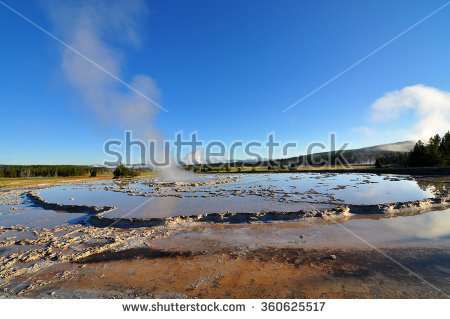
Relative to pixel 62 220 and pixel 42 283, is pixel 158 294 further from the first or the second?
pixel 62 220

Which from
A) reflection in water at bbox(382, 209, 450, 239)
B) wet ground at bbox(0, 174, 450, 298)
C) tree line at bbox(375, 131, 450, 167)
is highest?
tree line at bbox(375, 131, 450, 167)

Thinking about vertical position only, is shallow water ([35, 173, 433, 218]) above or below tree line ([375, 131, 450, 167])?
below

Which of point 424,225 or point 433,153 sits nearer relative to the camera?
point 424,225

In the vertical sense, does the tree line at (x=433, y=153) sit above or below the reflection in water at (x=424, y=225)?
above

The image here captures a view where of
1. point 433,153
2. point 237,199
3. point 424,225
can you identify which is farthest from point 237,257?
point 433,153

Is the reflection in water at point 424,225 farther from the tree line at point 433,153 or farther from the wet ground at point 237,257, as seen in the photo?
the tree line at point 433,153

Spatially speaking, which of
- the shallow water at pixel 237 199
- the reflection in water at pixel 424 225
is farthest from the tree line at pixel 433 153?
the reflection in water at pixel 424 225

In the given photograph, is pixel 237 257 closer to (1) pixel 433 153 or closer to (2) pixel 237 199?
(2) pixel 237 199

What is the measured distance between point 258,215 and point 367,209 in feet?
22.3

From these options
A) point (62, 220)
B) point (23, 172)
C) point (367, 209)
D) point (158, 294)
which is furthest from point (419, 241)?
point (23, 172)

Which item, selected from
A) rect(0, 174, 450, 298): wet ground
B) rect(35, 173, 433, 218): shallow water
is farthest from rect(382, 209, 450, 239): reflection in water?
rect(35, 173, 433, 218): shallow water

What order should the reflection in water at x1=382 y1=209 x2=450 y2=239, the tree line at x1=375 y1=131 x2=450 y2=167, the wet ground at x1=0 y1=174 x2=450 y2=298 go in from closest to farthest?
the wet ground at x1=0 y1=174 x2=450 y2=298 → the reflection in water at x1=382 y1=209 x2=450 y2=239 → the tree line at x1=375 y1=131 x2=450 y2=167

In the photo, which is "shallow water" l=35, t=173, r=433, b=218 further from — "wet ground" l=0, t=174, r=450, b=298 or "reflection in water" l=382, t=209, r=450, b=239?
"reflection in water" l=382, t=209, r=450, b=239

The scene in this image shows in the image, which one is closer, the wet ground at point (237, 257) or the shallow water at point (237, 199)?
the wet ground at point (237, 257)
